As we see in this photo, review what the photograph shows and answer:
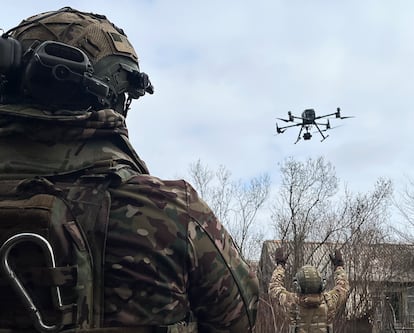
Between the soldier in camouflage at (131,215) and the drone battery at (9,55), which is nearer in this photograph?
the soldier in camouflage at (131,215)

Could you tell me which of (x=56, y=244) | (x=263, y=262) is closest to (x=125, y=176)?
(x=56, y=244)

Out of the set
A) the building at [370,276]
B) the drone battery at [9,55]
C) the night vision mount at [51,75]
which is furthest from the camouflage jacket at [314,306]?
the building at [370,276]

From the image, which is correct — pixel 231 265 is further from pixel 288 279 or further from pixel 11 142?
pixel 288 279

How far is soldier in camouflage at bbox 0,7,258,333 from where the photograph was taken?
1.67 meters

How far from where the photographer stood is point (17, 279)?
157 cm

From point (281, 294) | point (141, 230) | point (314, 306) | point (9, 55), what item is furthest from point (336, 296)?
point (9, 55)

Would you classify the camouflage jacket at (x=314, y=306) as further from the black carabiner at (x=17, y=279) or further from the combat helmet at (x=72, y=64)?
the black carabiner at (x=17, y=279)

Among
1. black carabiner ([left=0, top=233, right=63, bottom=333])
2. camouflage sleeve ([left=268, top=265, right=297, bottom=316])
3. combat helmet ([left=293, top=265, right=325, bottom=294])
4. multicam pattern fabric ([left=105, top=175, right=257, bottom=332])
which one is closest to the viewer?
black carabiner ([left=0, top=233, right=63, bottom=333])

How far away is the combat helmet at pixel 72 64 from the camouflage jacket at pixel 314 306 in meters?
6.28

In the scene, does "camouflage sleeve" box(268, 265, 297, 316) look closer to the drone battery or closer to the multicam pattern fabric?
the multicam pattern fabric

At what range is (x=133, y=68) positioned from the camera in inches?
80.6

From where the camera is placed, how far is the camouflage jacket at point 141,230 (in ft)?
5.46

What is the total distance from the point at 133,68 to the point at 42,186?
55 cm

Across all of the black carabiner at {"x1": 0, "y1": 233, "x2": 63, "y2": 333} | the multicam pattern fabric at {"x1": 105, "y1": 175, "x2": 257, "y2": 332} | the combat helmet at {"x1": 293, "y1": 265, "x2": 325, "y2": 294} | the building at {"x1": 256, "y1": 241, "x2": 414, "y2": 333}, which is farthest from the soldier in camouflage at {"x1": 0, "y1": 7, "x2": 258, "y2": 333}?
the building at {"x1": 256, "y1": 241, "x2": 414, "y2": 333}
